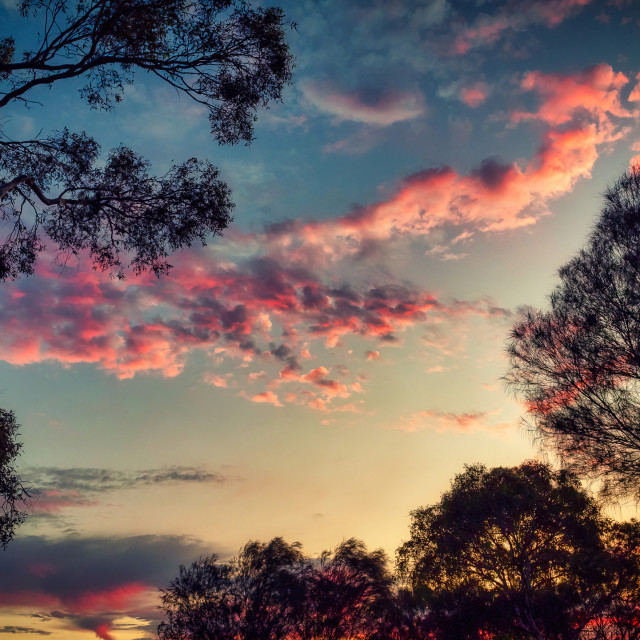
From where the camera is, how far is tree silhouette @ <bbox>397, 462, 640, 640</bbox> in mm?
29844

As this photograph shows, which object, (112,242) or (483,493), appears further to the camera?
(483,493)

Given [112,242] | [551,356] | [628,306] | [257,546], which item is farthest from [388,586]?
[112,242]

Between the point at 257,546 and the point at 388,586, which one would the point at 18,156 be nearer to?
the point at 257,546

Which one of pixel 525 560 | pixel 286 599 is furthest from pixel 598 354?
pixel 286 599

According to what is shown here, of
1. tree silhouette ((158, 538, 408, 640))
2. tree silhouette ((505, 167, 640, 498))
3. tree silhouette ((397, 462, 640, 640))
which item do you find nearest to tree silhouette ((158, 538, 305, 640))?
tree silhouette ((158, 538, 408, 640))

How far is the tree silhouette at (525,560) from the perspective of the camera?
97.9ft

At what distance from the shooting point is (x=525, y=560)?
99.8 ft

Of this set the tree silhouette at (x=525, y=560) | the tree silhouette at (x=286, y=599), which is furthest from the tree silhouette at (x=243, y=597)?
the tree silhouette at (x=525, y=560)

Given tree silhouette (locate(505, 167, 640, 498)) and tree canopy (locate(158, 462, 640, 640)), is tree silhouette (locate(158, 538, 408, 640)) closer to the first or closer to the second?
tree canopy (locate(158, 462, 640, 640))

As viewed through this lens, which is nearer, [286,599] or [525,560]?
[525,560]

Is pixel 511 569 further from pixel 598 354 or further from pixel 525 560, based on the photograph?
pixel 598 354

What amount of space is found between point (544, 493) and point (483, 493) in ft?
11.7

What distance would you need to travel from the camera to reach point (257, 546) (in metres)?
39.8

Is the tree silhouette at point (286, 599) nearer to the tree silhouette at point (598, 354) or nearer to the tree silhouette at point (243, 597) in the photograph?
the tree silhouette at point (243, 597)
